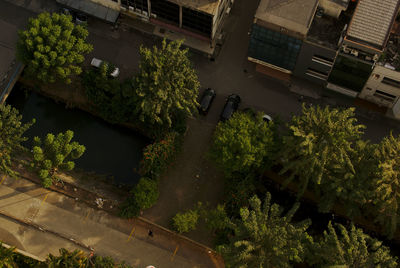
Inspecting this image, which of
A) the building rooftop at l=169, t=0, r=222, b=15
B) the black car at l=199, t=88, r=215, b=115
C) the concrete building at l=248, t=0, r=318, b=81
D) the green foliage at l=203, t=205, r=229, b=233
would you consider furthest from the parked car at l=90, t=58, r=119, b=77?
the green foliage at l=203, t=205, r=229, b=233

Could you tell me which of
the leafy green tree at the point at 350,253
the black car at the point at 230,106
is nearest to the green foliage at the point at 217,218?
the leafy green tree at the point at 350,253

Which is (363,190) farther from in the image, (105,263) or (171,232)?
(105,263)

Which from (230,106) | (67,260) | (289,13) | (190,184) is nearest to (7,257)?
(67,260)

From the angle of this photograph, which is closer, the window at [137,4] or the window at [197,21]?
the window at [197,21]

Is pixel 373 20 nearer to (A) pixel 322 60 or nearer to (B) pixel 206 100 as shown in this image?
(A) pixel 322 60

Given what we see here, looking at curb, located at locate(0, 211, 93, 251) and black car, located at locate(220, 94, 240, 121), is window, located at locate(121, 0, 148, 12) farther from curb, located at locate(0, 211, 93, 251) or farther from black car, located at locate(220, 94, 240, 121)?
curb, located at locate(0, 211, 93, 251)

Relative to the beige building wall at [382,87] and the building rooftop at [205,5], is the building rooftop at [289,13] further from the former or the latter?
the beige building wall at [382,87]
